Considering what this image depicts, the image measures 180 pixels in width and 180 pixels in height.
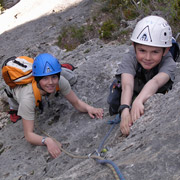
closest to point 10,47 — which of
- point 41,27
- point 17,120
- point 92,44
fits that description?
point 41,27

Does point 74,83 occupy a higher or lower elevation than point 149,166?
lower

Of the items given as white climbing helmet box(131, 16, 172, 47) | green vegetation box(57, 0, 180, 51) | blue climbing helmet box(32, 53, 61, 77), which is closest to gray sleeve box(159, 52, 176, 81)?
white climbing helmet box(131, 16, 172, 47)

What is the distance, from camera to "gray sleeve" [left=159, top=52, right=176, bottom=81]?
3393 millimetres

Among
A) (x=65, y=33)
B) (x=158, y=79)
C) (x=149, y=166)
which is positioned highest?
(x=149, y=166)

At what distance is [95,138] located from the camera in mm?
3543

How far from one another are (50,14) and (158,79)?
1071 cm

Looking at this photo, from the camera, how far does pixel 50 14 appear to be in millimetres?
12844

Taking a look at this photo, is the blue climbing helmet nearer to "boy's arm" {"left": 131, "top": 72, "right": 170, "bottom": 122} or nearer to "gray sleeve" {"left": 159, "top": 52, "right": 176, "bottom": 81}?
"boy's arm" {"left": 131, "top": 72, "right": 170, "bottom": 122}

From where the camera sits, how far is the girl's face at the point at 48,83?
155 inches

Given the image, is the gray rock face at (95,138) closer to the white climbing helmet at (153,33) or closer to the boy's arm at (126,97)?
the boy's arm at (126,97)

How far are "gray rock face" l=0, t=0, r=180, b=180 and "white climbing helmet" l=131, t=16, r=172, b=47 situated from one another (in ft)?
2.05

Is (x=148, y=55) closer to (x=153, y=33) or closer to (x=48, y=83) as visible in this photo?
(x=153, y=33)

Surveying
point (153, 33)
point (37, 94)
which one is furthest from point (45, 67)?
point (153, 33)

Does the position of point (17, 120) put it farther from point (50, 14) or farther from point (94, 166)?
point (50, 14)
